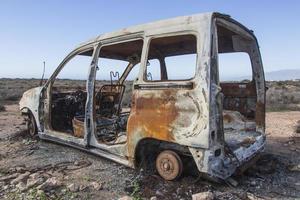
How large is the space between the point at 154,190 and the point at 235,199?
1.05m

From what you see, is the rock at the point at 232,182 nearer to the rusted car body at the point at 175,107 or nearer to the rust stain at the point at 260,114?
the rusted car body at the point at 175,107

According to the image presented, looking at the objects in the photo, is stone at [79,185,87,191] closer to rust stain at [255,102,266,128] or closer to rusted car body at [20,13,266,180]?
rusted car body at [20,13,266,180]

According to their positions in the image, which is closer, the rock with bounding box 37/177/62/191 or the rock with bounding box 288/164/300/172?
the rock with bounding box 37/177/62/191

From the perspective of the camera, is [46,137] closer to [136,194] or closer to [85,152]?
[85,152]

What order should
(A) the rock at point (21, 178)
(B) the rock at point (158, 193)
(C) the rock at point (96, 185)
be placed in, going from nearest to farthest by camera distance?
(B) the rock at point (158, 193), (C) the rock at point (96, 185), (A) the rock at point (21, 178)

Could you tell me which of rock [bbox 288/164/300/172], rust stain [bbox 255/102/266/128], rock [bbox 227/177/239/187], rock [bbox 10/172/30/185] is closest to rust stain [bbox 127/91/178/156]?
rock [bbox 227/177/239/187]

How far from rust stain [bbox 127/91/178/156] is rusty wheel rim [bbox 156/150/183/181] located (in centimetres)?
26

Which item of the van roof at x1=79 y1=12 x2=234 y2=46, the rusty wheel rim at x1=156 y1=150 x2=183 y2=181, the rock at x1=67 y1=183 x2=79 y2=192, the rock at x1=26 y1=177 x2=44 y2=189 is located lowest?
the rock at x1=67 y1=183 x2=79 y2=192

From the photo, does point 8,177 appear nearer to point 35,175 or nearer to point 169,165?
point 35,175

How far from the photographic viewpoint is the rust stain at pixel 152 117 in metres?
4.61

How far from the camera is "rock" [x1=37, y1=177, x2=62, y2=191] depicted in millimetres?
4684

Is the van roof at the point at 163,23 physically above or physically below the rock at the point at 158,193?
above

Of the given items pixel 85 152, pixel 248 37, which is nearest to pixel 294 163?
pixel 248 37

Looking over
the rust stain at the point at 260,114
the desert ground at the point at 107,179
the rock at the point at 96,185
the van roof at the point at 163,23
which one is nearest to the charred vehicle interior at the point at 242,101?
the rust stain at the point at 260,114
